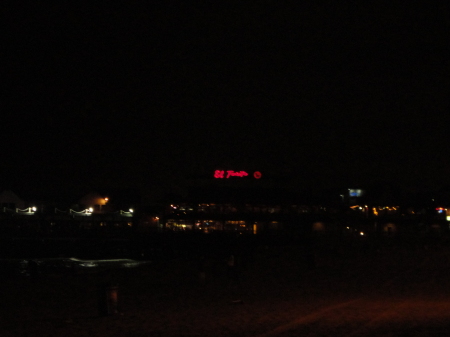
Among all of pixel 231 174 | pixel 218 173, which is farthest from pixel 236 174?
pixel 218 173

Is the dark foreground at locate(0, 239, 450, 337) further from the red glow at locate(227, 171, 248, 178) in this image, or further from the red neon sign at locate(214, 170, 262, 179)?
the red glow at locate(227, 171, 248, 178)

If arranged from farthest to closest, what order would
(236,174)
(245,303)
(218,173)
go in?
(236,174) → (218,173) → (245,303)

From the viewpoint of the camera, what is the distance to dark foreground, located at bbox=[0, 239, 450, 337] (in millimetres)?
11141

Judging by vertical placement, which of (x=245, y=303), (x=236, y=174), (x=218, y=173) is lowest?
(x=245, y=303)

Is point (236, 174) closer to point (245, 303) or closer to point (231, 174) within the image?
point (231, 174)

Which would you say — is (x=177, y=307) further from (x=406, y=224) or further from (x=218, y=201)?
(x=406, y=224)

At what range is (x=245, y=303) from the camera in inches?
590

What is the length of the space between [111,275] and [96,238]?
43.9 m

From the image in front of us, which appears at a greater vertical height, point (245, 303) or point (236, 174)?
point (236, 174)

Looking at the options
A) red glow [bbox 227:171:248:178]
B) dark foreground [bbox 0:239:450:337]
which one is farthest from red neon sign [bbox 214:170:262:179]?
dark foreground [bbox 0:239:450:337]

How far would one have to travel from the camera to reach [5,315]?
45.1 feet

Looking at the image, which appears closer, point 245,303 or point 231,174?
point 245,303

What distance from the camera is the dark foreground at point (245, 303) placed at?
1114 centimetres

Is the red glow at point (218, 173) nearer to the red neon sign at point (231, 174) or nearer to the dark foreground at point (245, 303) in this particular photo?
the red neon sign at point (231, 174)
